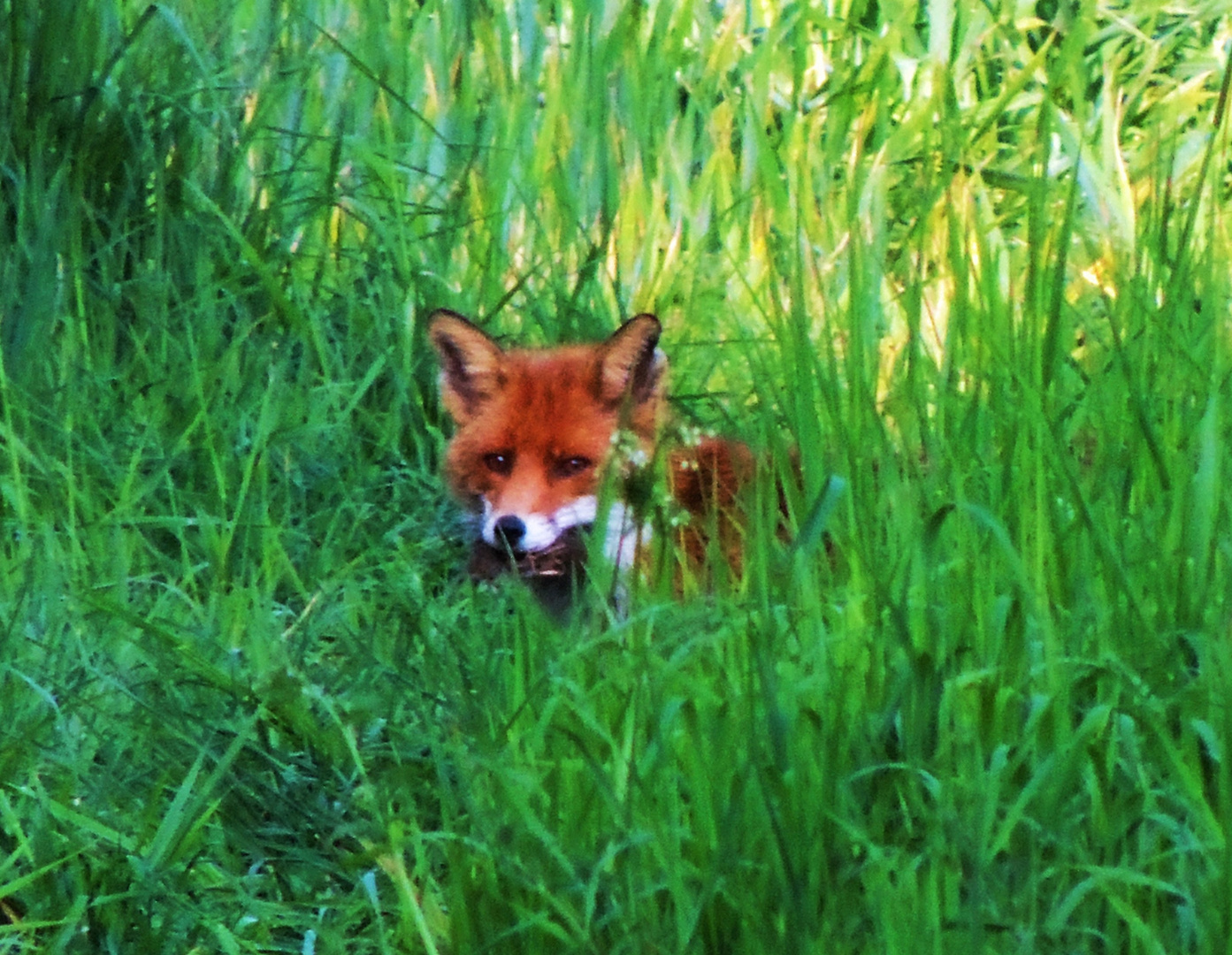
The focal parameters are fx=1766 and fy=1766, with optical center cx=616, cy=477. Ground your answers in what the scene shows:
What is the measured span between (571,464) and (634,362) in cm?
38

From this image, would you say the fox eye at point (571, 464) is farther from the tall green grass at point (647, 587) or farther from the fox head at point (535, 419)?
the tall green grass at point (647, 587)

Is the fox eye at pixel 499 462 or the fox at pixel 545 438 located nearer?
the fox at pixel 545 438

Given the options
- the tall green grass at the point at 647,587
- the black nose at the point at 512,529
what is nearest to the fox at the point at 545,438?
the black nose at the point at 512,529

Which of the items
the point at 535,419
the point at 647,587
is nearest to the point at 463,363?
the point at 535,419

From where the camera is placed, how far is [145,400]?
155 inches

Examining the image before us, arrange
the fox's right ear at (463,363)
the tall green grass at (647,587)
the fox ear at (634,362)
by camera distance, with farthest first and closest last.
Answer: the fox's right ear at (463,363) → the fox ear at (634,362) → the tall green grass at (647,587)

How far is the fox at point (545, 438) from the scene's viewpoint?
3979 mm

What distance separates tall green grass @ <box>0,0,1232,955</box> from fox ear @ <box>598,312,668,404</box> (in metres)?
0.09

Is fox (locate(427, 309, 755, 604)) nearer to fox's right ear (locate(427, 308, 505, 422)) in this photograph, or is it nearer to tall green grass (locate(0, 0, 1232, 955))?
fox's right ear (locate(427, 308, 505, 422))

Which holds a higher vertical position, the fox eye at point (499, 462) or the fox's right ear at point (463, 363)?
the fox's right ear at point (463, 363)

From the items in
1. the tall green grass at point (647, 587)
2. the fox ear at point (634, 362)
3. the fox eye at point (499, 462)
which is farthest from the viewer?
the fox eye at point (499, 462)

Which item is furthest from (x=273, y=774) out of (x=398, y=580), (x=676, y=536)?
(x=676, y=536)

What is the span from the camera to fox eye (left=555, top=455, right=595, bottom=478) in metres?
4.26

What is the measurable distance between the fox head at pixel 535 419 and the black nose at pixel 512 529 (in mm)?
53
